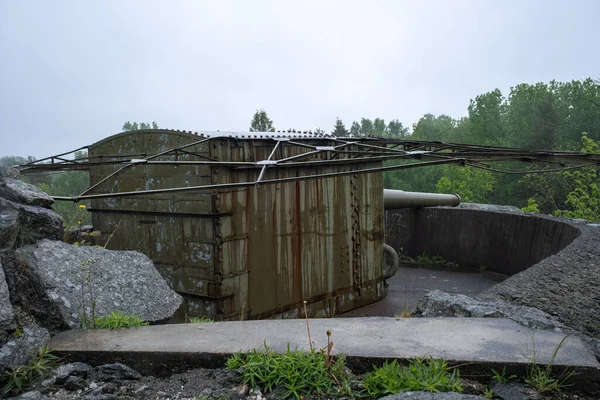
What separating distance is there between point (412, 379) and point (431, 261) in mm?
14256

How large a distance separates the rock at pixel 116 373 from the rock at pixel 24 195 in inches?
60.4

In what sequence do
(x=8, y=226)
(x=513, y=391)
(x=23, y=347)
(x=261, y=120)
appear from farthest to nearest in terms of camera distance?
1. (x=261, y=120)
2. (x=8, y=226)
3. (x=23, y=347)
4. (x=513, y=391)

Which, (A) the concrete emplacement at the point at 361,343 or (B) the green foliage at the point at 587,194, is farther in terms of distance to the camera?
(B) the green foliage at the point at 587,194

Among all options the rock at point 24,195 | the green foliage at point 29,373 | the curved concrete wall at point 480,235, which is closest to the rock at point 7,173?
the rock at point 24,195

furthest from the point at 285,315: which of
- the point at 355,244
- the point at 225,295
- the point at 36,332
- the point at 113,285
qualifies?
the point at 36,332

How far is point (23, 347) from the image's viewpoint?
3.31m

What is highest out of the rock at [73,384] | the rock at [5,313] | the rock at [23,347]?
the rock at [5,313]

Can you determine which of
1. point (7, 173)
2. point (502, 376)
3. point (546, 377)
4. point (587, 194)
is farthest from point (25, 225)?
point (587, 194)

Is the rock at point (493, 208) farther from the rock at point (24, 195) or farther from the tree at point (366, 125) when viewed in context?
the tree at point (366, 125)

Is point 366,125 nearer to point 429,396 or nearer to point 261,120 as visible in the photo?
point 261,120

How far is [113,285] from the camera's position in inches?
172

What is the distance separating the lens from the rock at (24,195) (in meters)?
4.16

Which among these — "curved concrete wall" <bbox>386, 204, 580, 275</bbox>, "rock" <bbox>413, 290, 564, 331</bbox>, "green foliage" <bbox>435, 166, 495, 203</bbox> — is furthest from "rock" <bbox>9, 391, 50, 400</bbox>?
"green foliage" <bbox>435, 166, 495, 203</bbox>

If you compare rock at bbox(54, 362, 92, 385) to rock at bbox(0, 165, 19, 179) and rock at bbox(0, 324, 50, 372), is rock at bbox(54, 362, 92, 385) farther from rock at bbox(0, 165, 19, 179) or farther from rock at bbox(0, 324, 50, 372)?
rock at bbox(0, 165, 19, 179)
